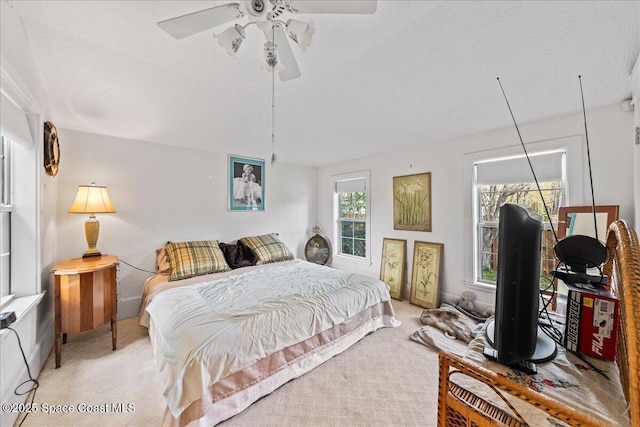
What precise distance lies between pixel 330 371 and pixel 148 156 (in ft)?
11.0

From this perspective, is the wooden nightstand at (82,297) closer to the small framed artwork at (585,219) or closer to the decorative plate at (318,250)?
the decorative plate at (318,250)

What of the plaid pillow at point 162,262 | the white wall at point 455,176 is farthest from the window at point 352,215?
the plaid pillow at point 162,262

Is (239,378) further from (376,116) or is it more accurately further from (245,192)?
(245,192)

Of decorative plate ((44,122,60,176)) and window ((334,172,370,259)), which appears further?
window ((334,172,370,259))

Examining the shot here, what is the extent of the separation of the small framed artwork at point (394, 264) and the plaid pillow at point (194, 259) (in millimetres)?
2374

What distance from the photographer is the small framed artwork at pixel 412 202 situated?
339 centimetres

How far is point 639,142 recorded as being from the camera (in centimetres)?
168

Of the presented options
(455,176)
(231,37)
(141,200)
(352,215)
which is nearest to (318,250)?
(352,215)

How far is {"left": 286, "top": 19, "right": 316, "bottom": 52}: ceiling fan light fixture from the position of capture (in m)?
1.03

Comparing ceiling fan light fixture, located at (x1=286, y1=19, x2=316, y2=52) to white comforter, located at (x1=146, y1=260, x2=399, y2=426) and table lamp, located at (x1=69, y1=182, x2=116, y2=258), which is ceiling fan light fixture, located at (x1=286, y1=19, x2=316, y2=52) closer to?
white comforter, located at (x1=146, y1=260, x2=399, y2=426)

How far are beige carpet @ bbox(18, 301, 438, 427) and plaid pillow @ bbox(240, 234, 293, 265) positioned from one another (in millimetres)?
1602

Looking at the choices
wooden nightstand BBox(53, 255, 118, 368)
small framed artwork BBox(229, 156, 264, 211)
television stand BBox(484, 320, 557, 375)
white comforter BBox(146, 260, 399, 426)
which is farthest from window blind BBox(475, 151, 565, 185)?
wooden nightstand BBox(53, 255, 118, 368)

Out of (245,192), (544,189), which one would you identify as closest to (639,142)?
(544,189)

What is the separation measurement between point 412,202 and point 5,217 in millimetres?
4107
